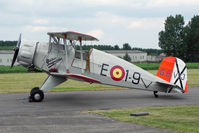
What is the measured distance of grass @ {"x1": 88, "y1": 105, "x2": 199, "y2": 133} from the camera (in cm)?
809

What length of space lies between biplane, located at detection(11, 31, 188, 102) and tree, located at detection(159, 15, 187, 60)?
75.0 meters

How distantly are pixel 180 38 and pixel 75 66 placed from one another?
81541mm

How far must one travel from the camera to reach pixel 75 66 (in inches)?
556

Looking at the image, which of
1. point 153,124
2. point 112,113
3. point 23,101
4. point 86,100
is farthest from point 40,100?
point 153,124

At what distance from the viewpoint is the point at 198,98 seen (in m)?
14.9

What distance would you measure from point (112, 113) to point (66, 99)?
4.58m

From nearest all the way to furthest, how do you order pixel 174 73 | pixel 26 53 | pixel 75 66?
1. pixel 26 53
2. pixel 75 66
3. pixel 174 73

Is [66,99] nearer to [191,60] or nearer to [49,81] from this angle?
[49,81]

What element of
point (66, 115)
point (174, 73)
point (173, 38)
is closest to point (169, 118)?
point (66, 115)

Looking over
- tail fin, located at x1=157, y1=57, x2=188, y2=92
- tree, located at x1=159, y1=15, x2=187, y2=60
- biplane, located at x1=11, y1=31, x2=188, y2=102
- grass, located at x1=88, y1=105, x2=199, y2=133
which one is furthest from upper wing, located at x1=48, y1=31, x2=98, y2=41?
tree, located at x1=159, y1=15, x2=187, y2=60

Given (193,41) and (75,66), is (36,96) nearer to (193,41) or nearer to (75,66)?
(75,66)

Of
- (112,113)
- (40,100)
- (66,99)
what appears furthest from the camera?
(66,99)

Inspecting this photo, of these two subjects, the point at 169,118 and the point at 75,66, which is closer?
the point at 169,118

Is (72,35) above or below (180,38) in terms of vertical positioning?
below
